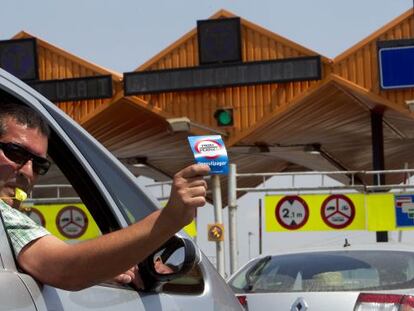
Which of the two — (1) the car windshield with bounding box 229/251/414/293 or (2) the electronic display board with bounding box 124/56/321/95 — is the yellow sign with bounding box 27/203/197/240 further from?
(1) the car windshield with bounding box 229/251/414/293

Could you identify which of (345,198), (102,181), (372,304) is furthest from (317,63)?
(102,181)

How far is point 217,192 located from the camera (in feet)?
76.2

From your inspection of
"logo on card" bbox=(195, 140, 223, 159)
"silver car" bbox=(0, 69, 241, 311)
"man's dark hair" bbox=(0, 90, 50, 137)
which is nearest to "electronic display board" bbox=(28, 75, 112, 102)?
"silver car" bbox=(0, 69, 241, 311)

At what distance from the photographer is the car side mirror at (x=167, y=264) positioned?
3.29 m

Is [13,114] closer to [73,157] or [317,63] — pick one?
[73,157]

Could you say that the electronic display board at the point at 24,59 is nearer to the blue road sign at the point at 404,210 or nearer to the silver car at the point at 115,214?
the blue road sign at the point at 404,210

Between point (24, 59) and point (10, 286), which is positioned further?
point (24, 59)

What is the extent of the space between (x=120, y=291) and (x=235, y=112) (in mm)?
27189

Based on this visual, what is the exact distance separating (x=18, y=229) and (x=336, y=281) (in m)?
7.10

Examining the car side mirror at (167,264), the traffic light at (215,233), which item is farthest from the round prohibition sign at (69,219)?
the car side mirror at (167,264)

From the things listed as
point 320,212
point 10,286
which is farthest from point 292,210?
point 10,286

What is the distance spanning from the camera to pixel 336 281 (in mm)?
9602

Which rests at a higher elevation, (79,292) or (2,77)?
(2,77)

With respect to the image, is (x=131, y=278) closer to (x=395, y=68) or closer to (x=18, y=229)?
(x=18, y=229)
